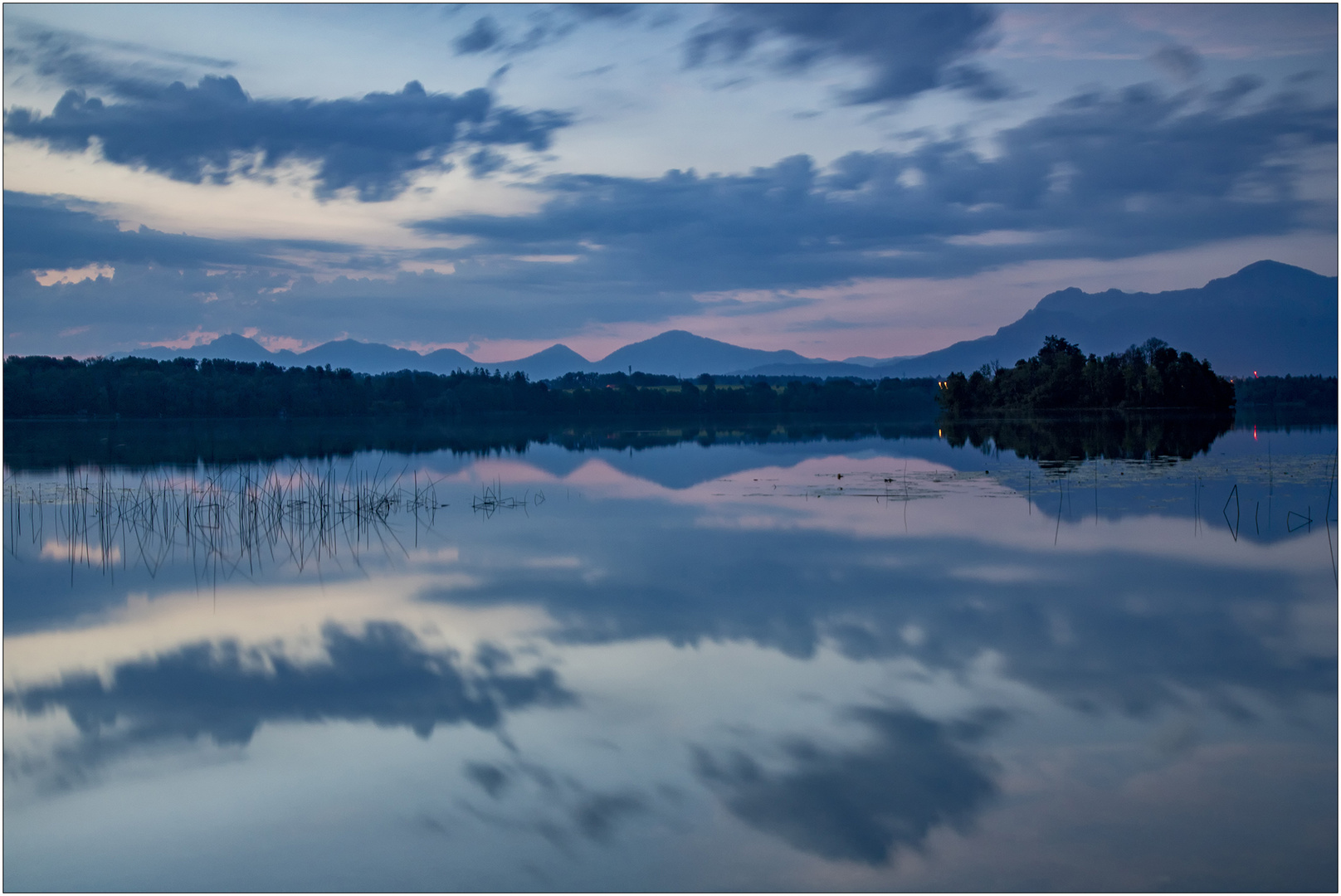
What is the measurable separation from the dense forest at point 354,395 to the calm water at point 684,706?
91.0m

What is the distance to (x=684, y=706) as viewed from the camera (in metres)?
7.05

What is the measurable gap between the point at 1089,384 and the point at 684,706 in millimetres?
71817

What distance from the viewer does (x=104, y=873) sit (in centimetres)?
507

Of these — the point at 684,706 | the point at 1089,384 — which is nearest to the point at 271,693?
the point at 684,706

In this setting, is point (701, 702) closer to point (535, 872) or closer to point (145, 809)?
point (535, 872)

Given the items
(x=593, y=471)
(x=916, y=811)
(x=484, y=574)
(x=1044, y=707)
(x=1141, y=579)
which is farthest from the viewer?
(x=593, y=471)

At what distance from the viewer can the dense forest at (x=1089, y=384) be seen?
68438 millimetres

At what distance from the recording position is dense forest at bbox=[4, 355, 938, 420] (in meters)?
95.4

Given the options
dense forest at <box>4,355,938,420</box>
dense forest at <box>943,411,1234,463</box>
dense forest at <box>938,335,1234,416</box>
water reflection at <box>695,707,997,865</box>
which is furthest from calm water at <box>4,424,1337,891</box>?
dense forest at <box>4,355,938,420</box>

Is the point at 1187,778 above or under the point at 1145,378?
under

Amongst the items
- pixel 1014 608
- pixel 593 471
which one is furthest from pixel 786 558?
pixel 593 471

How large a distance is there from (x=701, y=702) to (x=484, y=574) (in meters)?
5.99

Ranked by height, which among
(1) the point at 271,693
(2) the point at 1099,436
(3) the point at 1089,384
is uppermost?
(3) the point at 1089,384

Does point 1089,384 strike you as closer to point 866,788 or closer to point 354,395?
point 866,788
